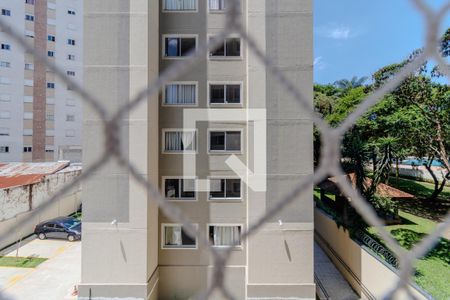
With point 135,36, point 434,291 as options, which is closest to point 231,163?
Answer: point 135,36

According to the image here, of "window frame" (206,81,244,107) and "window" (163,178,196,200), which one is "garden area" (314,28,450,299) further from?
"window" (163,178,196,200)

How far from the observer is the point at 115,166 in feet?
14.5

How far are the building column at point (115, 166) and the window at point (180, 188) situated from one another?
0.67 m

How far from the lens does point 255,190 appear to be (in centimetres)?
476

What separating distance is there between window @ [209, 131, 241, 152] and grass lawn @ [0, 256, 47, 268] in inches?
206

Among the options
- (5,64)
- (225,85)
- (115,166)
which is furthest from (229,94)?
(5,64)

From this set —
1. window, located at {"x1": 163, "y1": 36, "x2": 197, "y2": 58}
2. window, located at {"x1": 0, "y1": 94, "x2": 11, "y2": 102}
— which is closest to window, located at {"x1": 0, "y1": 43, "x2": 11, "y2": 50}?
window, located at {"x1": 0, "y1": 94, "x2": 11, "y2": 102}

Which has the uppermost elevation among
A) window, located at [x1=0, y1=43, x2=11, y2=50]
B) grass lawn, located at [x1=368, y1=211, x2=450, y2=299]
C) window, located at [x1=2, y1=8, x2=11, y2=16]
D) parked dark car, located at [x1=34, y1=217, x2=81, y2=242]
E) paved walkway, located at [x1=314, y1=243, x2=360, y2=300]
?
window, located at [x1=2, y1=8, x2=11, y2=16]

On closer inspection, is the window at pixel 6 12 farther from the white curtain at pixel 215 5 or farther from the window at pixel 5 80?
the white curtain at pixel 215 5

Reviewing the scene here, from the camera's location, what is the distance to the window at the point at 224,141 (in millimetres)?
5062

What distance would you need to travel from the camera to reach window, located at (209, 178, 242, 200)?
5062 mm

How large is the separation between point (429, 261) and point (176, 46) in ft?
20.0

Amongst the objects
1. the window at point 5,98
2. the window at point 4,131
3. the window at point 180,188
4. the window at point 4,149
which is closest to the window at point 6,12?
the window at point 5,98

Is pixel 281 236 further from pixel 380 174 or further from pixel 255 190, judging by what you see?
pixel 380 174
